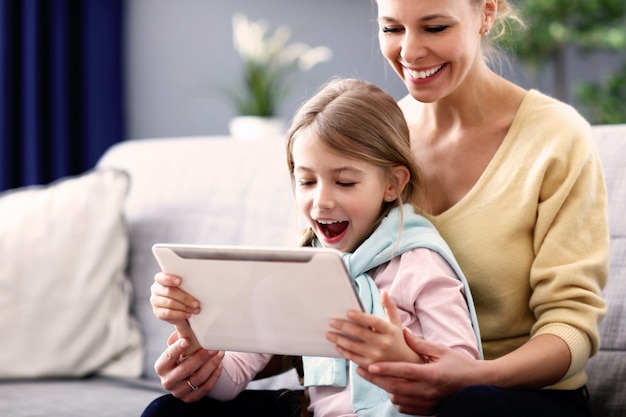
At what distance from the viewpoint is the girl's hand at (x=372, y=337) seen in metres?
1.14

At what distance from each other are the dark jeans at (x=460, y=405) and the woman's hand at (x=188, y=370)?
0.03 metres

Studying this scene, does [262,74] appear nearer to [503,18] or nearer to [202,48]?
[202,48]

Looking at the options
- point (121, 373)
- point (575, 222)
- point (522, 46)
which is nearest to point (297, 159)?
point (575, 222)

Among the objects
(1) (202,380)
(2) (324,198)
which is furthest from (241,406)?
(2) (324,198)

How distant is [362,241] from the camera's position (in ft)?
4.66

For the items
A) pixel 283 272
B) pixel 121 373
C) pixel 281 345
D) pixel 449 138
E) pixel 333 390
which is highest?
pixel 449 138

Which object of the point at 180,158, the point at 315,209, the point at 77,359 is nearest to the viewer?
the point at 315,209

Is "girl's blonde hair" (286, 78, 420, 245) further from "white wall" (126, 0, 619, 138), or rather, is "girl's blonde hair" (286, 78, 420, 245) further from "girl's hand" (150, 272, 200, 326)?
"white wall" (126, 0, 619, 138)

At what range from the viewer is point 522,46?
4000mm

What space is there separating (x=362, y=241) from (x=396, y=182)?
0.11 m

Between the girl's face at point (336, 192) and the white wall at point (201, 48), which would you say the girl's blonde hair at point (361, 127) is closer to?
the girl's face at point (336, 192)

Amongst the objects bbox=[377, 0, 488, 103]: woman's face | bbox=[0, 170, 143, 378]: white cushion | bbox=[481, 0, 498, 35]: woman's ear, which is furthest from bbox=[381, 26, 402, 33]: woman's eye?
bbox=[0, 170, 143, 378]: white cushion

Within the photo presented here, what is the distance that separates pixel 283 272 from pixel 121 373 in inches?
43.7

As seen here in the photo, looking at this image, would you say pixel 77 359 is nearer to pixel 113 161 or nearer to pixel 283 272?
pixel 113 161
